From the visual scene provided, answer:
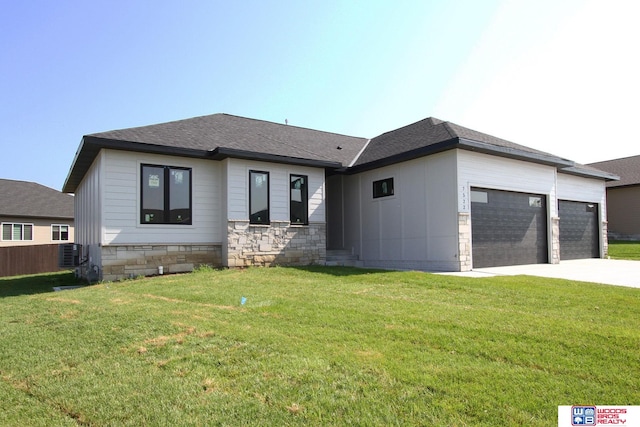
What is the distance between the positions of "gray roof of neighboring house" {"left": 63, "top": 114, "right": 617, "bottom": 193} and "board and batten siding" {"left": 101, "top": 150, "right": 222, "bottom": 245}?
0.39 m

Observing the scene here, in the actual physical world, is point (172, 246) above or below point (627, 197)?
below

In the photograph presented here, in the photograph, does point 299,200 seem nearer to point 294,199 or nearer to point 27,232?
point 294,199

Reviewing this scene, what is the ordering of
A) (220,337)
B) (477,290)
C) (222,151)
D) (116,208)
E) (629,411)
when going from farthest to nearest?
(222,151) → (116,208) → (477,290) → (220,337) → (629,411)

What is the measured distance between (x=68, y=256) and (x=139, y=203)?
16.4ft

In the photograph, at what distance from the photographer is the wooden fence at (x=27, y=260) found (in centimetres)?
1997

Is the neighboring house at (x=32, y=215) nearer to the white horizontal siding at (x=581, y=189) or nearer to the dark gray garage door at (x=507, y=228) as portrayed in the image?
the dark gray garage door at (x=507, y=228)

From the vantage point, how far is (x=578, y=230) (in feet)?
57.0

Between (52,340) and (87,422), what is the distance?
9.16 ft

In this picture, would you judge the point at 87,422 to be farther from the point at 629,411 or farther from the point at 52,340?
the point at 629,411

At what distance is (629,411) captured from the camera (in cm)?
294

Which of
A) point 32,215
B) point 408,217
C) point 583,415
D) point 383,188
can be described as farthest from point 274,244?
point 32,215

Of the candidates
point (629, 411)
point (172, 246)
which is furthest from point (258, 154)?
point (629, 411)

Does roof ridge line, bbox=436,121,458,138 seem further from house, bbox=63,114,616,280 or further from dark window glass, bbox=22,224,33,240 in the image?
dark window glass, bbox=22,224,33,240

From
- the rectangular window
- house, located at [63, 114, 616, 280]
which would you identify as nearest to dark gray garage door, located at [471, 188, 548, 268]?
house, located at [63, 114, 616, 280]
